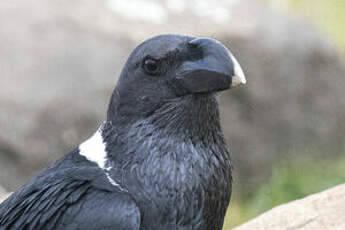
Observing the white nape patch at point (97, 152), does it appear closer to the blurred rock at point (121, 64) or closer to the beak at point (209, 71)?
the beak at point (209, 71)

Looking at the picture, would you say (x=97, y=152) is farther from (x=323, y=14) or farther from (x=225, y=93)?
(x=323, y=14)

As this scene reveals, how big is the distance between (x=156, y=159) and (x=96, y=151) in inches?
11.8

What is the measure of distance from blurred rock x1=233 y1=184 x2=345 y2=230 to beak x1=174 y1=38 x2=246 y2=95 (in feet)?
3.74

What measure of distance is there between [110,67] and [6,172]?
3.90 ft

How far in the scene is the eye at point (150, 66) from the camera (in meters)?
4.03

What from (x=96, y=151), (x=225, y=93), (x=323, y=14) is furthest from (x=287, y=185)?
(x=96, y=151)

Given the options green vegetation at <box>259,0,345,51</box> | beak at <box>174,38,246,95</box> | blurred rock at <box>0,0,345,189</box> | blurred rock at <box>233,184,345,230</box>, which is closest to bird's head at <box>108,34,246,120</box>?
beak at <box>174,38,246,95</box>

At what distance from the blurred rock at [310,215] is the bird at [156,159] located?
0.80 m

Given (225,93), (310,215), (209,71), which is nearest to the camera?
(209,71)

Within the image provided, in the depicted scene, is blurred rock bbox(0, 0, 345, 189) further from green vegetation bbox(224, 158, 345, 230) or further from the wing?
the wing

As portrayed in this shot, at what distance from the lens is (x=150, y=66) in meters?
4.04

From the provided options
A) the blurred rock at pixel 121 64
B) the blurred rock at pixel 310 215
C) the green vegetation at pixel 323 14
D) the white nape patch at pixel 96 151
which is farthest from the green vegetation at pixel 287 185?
the white nape patch at pixel 96 151

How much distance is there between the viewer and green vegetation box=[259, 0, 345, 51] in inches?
338

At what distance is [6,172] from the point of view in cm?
763
